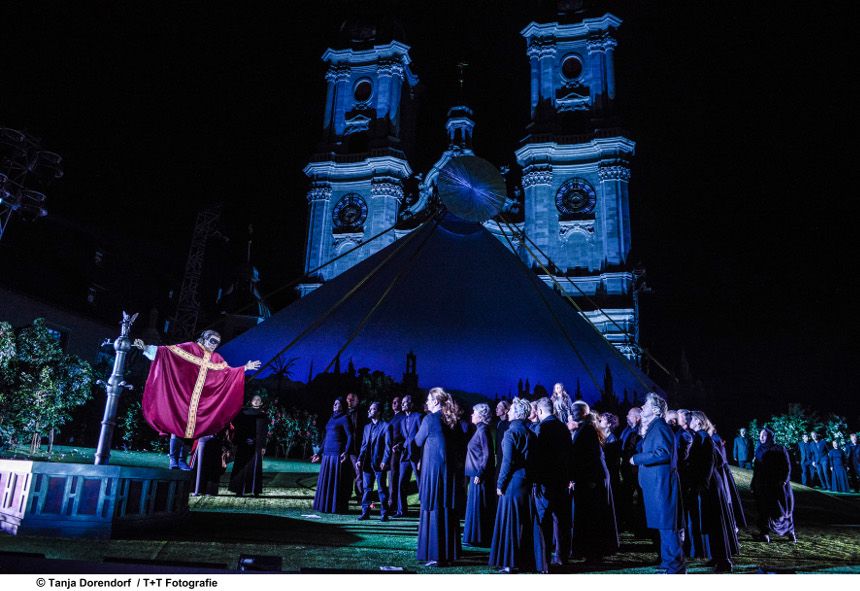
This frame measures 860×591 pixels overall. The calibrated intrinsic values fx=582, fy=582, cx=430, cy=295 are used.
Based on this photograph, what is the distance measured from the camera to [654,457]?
4.74 m

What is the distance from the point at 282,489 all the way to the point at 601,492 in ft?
18.2

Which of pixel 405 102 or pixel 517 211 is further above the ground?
pixel 405 102

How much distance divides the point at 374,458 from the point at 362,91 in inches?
1358

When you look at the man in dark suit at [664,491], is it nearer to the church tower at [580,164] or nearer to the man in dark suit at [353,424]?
the man in dark suit at [353,424]

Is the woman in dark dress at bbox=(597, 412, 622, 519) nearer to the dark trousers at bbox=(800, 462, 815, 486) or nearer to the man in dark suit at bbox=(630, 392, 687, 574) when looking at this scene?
the man in dark suit at bbox=(630, 392, 687, 574)

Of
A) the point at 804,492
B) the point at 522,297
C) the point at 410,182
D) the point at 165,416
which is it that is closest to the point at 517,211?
the point at 410,182

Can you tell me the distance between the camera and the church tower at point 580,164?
31.6m

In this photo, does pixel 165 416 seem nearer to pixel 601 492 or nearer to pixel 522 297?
pixel 601 492

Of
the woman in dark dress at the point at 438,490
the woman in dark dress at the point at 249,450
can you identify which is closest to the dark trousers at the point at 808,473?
the woman in dark dress at the point at 249,450

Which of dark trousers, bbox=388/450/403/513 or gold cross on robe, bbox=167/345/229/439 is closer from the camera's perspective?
gold cross on robe, bbox=167/345/229/439

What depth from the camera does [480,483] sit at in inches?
212

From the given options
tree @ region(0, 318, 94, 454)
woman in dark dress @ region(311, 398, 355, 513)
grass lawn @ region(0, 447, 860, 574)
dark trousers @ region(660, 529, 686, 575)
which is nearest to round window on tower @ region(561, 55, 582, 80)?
grass lawn @ region(0, 447, 860, 574)

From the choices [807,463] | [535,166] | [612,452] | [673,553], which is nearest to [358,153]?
[535,166]

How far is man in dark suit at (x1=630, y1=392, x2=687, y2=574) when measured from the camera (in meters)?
4.65
